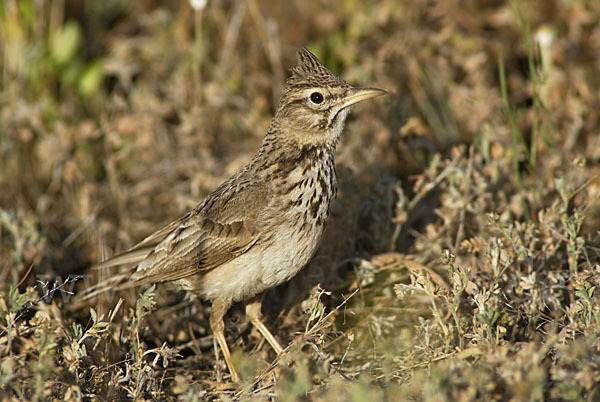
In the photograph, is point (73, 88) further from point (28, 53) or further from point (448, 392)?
point (448, 392)

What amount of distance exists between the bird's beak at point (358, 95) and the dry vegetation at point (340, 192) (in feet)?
3.30

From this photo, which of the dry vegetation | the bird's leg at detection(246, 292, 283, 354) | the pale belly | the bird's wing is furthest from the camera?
the bird's leg at detection(246, 292, 283, 354)

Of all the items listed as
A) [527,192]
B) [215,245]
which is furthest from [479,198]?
[215,245]

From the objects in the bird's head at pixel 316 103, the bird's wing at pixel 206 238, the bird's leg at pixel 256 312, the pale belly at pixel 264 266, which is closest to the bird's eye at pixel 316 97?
the bird's head at pixel 316 103

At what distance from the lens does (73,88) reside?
7.93m

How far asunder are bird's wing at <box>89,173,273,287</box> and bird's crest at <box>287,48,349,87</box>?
2.56ft

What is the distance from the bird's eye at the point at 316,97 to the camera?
15.4ft

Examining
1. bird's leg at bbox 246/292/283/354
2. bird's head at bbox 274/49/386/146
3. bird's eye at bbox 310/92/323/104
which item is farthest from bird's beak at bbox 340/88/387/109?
bird's leg at bbox 246/292/283/354

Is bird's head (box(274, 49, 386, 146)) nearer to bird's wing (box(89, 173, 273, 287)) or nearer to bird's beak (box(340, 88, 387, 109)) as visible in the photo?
bird's beak (box(340, 88, 387, 109))

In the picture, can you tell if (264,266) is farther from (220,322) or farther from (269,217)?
(220,322)

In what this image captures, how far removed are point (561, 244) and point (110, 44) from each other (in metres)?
6.04

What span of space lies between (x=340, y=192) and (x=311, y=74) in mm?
1192

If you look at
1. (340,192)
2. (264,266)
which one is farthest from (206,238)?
(340,192)

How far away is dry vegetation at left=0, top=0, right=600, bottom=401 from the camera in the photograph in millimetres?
3920
